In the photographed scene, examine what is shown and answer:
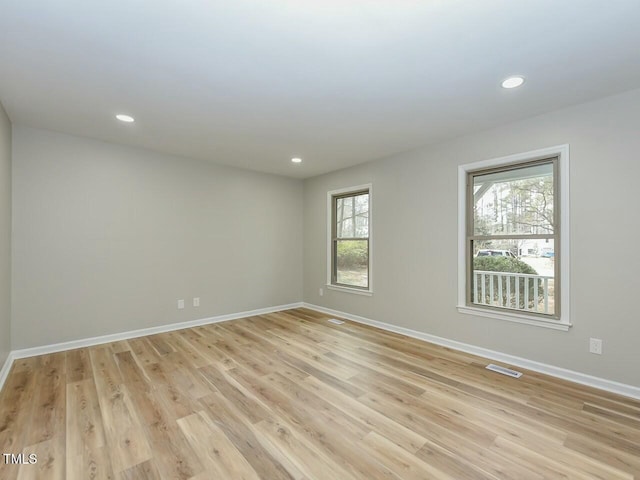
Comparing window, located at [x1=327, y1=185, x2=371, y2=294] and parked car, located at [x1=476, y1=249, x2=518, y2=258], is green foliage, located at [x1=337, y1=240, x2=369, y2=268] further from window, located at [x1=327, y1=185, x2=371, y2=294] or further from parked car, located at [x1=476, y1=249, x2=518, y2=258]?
parked car, located at [x1=476, y1=249, x2=518, y2=258]

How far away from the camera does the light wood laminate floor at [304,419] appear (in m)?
1.68

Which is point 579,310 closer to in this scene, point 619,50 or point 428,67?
point 619,50

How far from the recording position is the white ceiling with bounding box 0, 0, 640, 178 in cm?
166

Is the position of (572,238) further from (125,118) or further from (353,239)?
(125,118)

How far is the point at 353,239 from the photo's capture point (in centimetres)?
500

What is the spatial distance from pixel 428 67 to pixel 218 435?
9.50 feet

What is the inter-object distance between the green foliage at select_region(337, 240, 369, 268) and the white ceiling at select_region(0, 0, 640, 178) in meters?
2.04

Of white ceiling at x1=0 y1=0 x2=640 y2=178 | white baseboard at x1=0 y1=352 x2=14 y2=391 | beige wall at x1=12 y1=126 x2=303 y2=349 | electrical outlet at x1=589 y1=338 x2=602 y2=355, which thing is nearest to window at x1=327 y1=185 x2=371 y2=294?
beige wall at x1=12 y1=126 x2=303 y2=349

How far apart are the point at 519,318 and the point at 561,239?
87 centimetres

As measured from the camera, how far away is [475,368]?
300 centimetres

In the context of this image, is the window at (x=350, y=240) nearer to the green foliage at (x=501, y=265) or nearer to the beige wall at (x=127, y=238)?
the beige wall at (x=127, y=238)

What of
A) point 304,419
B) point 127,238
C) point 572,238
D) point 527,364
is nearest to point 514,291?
point 527,364

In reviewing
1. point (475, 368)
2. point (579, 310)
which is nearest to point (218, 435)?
point (475, 368)

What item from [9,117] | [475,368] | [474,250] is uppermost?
[9,117]
